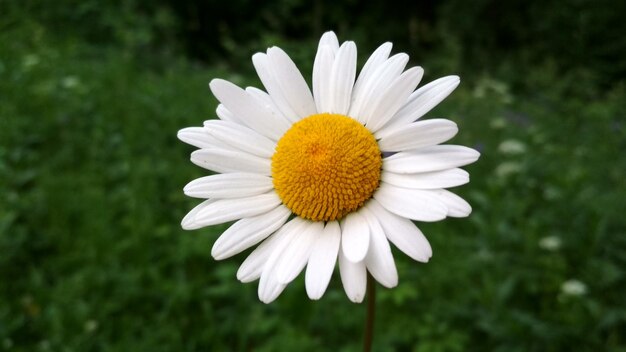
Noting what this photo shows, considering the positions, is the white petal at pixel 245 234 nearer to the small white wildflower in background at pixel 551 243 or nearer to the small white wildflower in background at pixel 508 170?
the small white wildflower in background at pixel 551 243

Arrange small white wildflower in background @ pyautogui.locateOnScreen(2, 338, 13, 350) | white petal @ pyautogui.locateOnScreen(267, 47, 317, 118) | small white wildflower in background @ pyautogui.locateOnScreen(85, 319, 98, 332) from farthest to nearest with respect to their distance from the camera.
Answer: small white wildflower in background @ pyautogui.locateOnScreen(85, 319, 98, 332) → small white wildflower in background @ pyautogui.locateOnScreen(2, 338, 13, 350) → white petal @ pyautogui.locateOnScreen(267, 47, 317, 118)

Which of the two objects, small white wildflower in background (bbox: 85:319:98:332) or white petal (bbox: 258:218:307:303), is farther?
small white wildflower in background (bbox: 85:319:98:332)

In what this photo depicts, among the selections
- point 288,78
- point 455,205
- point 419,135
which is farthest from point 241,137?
point 455,205

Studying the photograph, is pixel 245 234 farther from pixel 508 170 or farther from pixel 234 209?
pixel 508 170

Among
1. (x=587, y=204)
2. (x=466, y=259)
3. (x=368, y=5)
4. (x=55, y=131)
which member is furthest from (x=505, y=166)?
(x=368, y=5)

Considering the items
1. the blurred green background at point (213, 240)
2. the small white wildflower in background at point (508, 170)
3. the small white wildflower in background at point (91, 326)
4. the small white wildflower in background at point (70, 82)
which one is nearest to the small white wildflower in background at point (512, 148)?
the blurred green background at point (213, 240)

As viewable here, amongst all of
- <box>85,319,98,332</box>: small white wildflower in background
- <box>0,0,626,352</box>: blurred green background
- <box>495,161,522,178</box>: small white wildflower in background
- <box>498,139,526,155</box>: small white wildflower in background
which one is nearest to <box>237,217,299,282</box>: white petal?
<box>0,0,626,352</box>: blurred green background

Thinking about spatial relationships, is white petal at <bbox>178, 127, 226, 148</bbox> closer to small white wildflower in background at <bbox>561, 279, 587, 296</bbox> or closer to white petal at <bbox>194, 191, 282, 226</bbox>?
white petal at <bbox>194, 191, 282, 226</bbox>
